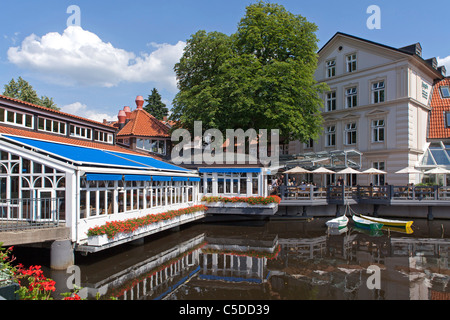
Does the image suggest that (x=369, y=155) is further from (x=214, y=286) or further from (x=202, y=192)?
(x=214, y=286)

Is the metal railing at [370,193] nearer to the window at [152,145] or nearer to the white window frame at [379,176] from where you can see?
the white window frame at [379,176]

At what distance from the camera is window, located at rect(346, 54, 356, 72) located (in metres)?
31.5

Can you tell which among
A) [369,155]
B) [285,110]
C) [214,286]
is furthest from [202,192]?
[369,155]

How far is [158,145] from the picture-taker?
31094mm

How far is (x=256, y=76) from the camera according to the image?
2489cm

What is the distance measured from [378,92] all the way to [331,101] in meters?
4.68

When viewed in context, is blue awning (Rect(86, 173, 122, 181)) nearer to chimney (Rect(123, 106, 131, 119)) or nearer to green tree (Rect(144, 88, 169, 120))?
chimney (Rect(123, 106, 131, 119))

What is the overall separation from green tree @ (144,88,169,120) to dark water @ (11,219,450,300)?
1651 inches

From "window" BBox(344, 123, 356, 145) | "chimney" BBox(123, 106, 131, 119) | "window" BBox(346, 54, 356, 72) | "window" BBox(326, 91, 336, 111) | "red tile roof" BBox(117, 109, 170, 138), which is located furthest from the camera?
"chimney" BBox(123, 106, 131, 119)

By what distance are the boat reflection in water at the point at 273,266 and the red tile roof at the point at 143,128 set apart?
13534 mm

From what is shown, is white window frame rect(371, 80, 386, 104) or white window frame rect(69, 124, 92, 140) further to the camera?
white window frame rect(371, 80, 386, 104)

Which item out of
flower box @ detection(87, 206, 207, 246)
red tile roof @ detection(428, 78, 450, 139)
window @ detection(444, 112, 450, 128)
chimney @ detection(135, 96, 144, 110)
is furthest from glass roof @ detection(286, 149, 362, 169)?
chimney @ detection(135, 96, 144, 110)

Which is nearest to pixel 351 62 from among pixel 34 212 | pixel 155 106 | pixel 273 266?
pixel 273 266

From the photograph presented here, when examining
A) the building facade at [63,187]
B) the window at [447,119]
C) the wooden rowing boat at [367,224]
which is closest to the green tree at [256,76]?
the wooden rowing boat at [367,224]
